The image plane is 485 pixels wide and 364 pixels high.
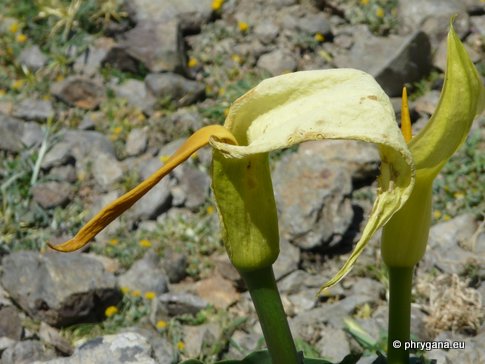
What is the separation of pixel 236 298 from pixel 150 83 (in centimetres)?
175

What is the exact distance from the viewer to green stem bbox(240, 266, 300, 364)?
1.93 meters

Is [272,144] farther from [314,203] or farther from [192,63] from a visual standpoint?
[192,63]

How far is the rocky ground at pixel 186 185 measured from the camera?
3.54m

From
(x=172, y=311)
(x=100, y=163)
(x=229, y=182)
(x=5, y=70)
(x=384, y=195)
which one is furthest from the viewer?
(x=5, y=70)

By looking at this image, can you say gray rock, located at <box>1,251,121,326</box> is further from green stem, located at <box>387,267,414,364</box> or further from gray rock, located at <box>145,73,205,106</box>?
green stem, located at <box>387,267,414,364</box>

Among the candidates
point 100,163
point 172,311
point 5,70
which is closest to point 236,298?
point 172,311

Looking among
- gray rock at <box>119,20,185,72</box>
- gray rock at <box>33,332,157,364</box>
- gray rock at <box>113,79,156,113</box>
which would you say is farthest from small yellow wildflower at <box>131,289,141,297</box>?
gray rock at <box>119,20,185,72</box>

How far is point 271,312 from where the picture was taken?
1.96 metres

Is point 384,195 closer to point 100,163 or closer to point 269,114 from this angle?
point 269,114

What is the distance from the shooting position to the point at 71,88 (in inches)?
201

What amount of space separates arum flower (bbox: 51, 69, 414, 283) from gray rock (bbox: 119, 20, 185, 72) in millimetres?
3368

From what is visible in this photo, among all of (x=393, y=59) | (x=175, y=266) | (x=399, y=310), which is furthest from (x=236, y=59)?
(x=399, y=310)

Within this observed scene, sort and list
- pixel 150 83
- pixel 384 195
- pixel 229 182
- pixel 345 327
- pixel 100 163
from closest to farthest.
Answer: pixel 384 195, pixel 229 182, pixel 345 327, pixel 100 163, pixel 150 83

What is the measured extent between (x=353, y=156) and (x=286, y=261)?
733 mm
